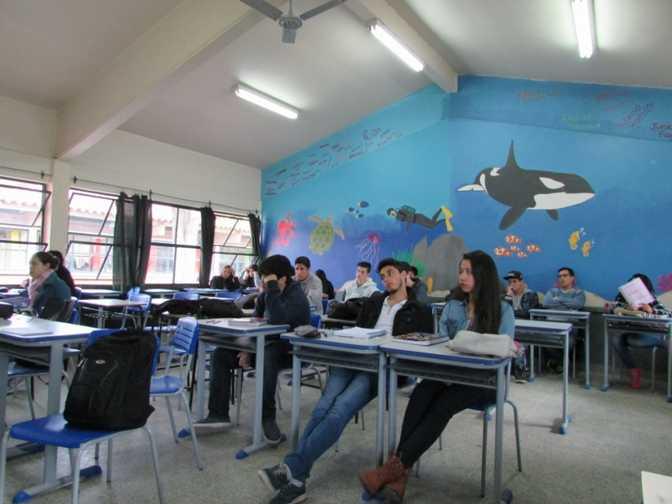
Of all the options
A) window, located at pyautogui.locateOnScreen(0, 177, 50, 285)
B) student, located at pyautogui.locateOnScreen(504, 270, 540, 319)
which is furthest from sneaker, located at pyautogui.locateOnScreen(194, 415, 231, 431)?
window, located at pyautogui.locateOnScreen(0, 177, 50, 285)

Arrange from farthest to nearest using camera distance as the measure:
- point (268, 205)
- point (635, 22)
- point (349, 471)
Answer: point (268, 205), point (635, 22), point (349, 471)

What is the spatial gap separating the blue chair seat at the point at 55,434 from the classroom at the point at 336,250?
10mm

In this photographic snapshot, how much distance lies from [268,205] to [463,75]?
4.40 m

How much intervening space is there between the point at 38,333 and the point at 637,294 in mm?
5323

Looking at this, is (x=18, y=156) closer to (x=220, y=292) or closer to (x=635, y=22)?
(x=220, y=292)

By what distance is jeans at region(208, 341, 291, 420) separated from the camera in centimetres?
315

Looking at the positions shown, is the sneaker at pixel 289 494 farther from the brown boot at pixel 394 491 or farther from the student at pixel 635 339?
the student at pixel 635 339

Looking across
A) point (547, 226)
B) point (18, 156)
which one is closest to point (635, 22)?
point (547, 226)

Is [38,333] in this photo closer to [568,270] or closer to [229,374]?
[229,374]

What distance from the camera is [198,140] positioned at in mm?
8070

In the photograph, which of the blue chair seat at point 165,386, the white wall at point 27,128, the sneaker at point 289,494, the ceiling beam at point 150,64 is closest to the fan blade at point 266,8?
the ceiling beam at point 150,64

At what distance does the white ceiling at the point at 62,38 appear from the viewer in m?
4.93

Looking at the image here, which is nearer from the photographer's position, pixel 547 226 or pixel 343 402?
pixel 343 402

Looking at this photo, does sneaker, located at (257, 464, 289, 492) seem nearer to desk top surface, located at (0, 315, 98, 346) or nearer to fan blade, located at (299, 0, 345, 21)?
desk top surface, located at (0, 315, 98, 346)
